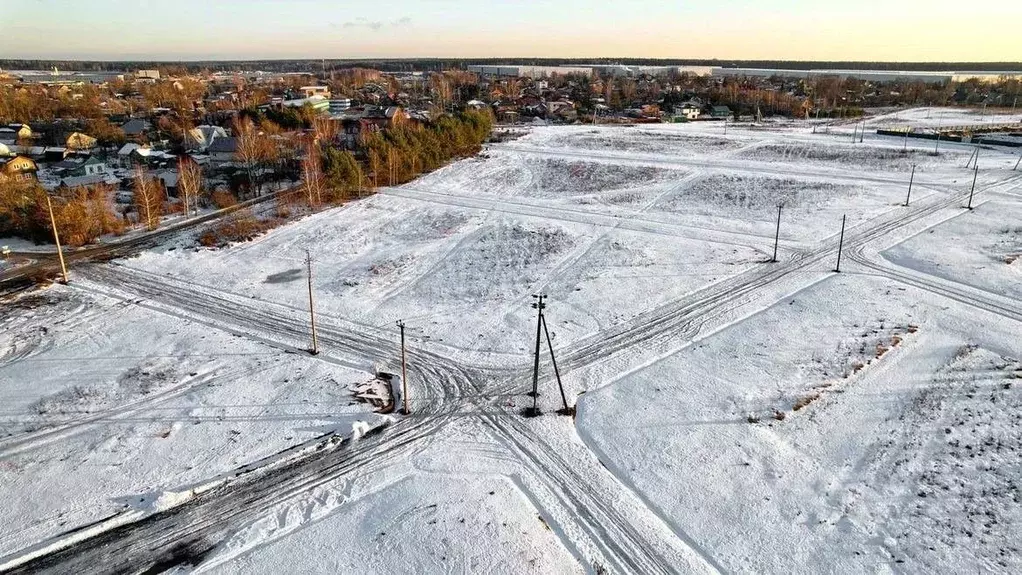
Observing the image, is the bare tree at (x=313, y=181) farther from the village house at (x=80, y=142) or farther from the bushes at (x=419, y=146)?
the village house at (x=80, y=142)

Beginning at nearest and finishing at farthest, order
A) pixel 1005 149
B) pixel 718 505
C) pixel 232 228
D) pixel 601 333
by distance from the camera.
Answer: pixel 718 505, pixel 601 333, pixel 232 228, pixel 1005 149

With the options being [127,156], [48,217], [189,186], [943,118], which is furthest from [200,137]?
[943,118]

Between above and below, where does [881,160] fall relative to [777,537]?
above

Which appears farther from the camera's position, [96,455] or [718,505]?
[96,455]

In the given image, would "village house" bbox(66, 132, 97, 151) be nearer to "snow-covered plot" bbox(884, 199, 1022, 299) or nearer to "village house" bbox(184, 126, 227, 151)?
"village house" bbox(184, 126, 227, 151)

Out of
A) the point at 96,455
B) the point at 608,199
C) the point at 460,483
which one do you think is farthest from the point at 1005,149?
the point at 96,455

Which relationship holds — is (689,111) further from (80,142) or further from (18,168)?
(18,168)

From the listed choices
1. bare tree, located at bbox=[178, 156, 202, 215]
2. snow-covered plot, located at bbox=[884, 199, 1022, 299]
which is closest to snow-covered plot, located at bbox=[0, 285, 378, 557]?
bare tree, located at bbox=[178, 156, 202, 215]

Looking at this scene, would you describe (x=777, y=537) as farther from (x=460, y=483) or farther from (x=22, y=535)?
(x=22, y=535)
